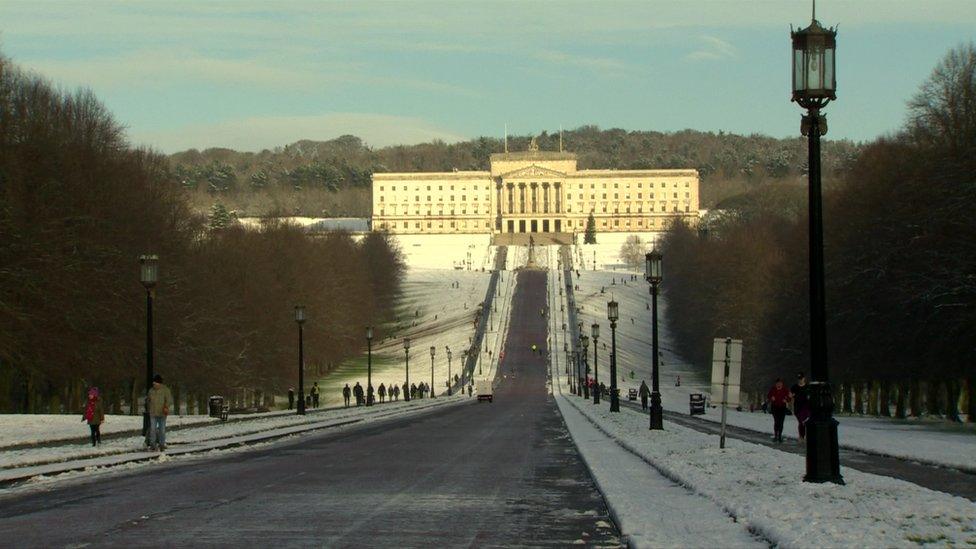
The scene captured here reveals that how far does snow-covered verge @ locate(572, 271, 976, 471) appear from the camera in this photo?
104ft

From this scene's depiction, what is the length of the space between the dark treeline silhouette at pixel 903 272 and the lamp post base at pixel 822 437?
1268 inches

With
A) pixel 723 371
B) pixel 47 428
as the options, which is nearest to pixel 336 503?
pixel 723 371

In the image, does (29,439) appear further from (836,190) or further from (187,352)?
(836,190)

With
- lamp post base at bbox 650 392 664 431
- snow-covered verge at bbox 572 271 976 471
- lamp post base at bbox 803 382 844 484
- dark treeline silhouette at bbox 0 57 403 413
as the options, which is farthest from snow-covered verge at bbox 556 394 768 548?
dark treeline silhouette at bbox 0 57 403 413

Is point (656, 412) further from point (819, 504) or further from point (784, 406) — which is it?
point (819, 504)

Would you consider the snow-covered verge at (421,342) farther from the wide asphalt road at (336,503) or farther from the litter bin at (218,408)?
the wide asphalt road at (336,503)

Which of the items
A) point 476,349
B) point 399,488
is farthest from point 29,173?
point 476,349

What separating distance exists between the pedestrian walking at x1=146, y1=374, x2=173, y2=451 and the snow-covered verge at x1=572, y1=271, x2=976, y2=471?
51.3 feet

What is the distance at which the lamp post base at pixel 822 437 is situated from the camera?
→ 18797 millimetres

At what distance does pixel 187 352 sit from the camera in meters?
69.1

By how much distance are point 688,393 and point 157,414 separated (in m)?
81.6

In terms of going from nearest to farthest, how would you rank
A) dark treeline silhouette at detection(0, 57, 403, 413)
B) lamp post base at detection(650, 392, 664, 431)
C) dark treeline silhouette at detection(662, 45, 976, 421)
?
lamp post base at detection(650, 392, 664, 431) → dark treeline silhouette at detection(662, 45, 976, 421) → dark treeline silhouette at detection(0, 57, 403, 413)

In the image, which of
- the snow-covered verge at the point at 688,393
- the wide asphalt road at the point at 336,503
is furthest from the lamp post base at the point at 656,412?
the wide asphalt road at the point at 336,503

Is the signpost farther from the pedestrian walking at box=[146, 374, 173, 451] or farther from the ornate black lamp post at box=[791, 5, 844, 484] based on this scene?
the pedestrian walking at box=[146, 374, 173, 451]
